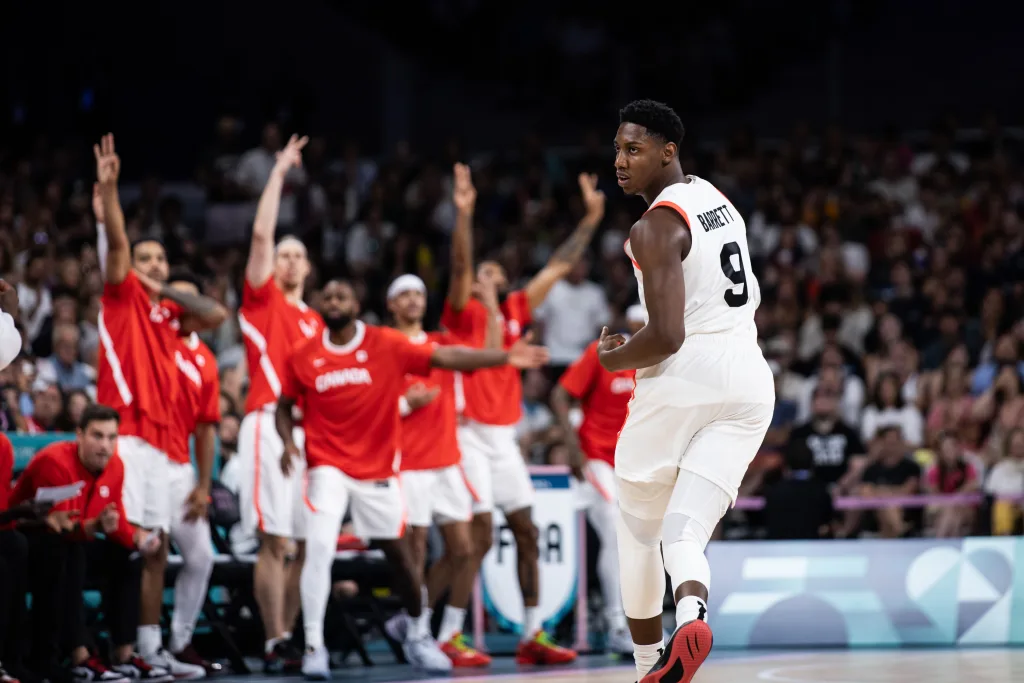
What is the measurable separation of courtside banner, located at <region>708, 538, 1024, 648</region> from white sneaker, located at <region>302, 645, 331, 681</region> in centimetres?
294

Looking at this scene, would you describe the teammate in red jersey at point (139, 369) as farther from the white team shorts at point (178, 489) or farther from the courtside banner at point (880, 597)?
the courtside banner at point (880, 597)

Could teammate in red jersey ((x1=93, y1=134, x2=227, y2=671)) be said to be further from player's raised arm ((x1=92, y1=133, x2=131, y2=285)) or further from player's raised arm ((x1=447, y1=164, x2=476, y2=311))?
player's raised arm ((x1=447, y1=164, x2=476, y2=311))

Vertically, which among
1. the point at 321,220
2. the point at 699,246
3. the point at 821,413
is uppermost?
the point at 321,220

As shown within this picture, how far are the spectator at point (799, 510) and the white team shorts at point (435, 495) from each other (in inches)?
106

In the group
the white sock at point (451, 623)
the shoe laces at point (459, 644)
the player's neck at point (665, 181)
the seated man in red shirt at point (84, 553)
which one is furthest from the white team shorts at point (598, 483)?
the player's neck at point (665, 181)

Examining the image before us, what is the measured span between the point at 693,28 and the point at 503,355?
13533mm

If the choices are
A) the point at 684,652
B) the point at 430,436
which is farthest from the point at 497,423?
the point at 684,652

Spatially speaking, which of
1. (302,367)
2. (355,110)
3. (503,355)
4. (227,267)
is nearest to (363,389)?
(302,367)

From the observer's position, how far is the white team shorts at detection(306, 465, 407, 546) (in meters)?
9.02

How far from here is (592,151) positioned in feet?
61.9

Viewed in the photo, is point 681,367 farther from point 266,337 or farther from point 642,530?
point 266,337

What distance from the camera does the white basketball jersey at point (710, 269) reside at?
5824mm

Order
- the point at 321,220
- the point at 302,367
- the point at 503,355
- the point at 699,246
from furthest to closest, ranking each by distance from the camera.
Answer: the point at 321,220
the point at 302,367
the point at 503,355
the point at 699,246

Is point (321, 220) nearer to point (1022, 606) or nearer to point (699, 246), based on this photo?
point (1022, 606)
